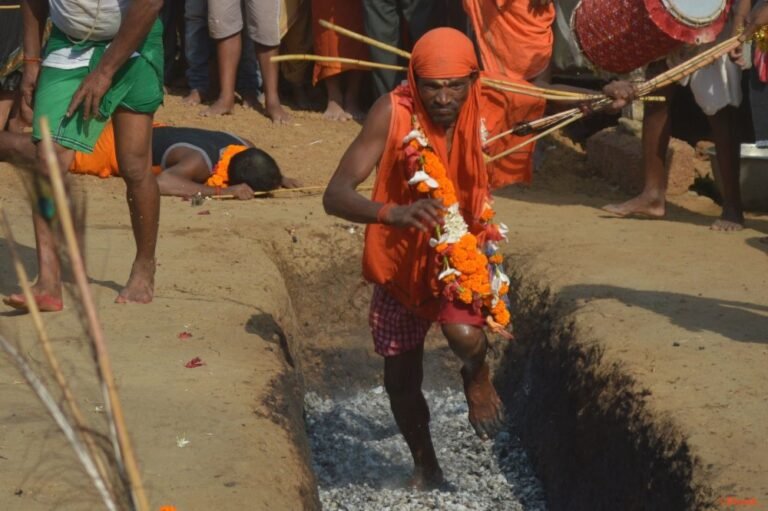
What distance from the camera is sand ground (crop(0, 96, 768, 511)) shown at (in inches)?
186

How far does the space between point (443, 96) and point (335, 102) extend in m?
6.33

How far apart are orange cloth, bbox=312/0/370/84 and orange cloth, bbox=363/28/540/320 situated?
5.87 m

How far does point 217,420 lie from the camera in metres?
5.16

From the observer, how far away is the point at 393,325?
552 centimetres

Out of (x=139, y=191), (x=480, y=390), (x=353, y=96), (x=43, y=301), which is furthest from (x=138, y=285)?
(x=353, y=96)

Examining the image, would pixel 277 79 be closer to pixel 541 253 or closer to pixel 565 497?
pixel 541 253

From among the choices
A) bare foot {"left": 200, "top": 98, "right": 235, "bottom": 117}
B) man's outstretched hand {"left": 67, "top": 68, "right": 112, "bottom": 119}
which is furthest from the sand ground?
man's outstretched hand {"left": 67, "top": 68, "right": 112, "bottom": 119}

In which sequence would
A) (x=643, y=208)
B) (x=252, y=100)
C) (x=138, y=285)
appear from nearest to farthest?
→ (x=138, y=285) → (x=643, y=208) → (x=252, y=100)

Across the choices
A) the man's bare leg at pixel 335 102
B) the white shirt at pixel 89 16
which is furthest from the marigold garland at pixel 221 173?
the white shirt at pixel 89 16

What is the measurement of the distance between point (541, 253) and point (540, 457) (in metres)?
1.42

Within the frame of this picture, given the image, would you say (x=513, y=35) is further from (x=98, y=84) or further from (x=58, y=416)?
(x=58, y=416)

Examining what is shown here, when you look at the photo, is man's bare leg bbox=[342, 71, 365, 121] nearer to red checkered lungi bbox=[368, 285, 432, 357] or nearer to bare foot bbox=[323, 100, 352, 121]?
bare foot bbox=[323, 100, 352, 121]

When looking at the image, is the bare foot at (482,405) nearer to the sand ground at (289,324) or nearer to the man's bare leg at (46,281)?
the sand ground at (289,324)

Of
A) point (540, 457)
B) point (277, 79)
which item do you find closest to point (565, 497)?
point (540, 457)
